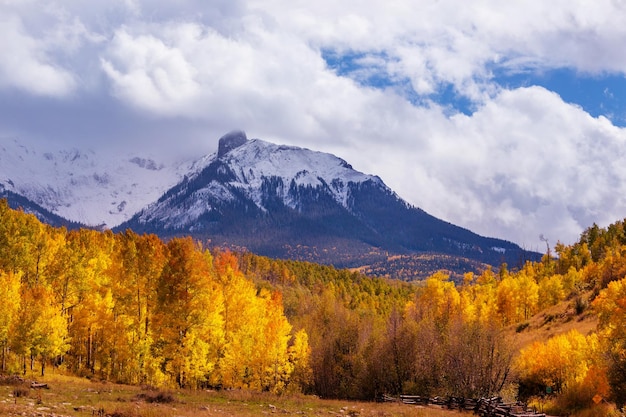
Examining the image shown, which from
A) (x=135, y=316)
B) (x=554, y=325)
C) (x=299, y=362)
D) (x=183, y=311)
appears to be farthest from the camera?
(x=554, y=325)

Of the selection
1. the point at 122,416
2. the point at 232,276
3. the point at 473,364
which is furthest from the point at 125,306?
the point at 473,364

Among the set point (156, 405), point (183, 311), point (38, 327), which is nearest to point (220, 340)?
point (183, 311)

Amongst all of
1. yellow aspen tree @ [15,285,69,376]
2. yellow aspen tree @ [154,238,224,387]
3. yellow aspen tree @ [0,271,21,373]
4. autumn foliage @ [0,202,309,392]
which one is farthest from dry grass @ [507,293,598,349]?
yellow aspen tree @ [0,271,21,373]

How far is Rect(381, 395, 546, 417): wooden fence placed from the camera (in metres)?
46.8

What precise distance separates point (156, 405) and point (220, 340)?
83.5 feet

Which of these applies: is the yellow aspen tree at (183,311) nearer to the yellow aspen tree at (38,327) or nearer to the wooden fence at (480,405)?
the yellow aspen tree at (38,327)

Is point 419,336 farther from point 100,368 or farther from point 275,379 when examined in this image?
point 100,368

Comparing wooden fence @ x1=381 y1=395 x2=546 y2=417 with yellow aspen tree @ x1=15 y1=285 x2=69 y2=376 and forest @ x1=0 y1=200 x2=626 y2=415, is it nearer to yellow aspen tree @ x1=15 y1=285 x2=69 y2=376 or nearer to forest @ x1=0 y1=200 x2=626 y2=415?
forest @ x1=0 y1=200 x2=626 y2=415

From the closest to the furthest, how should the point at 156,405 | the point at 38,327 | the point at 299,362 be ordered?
the point at 156,405
the point at 38,327
the point at 299,362

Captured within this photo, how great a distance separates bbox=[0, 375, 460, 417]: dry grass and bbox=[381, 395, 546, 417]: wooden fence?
14.7 ft

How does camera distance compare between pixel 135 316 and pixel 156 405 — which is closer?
pixel 156 405

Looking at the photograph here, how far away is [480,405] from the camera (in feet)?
160

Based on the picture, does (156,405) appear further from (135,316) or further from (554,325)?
(554,325)

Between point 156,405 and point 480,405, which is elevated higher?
point 156,405
